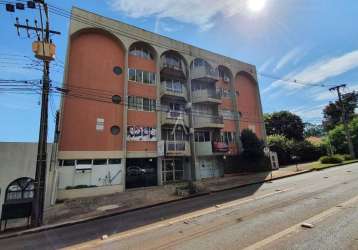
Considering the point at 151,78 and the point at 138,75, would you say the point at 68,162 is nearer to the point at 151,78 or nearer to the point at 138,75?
the point at 138,75

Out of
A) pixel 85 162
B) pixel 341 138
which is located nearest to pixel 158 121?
pixel 85 162

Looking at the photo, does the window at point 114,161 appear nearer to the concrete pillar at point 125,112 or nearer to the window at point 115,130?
the concrete pillar at point 125,112

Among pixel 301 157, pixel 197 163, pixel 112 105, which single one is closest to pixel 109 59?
pixel 112 105

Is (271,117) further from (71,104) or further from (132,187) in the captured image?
(71,104)

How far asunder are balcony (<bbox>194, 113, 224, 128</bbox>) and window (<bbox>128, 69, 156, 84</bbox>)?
6.77 meters

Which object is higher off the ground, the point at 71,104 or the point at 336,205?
the point at 71,104

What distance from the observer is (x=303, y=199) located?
32.6ft

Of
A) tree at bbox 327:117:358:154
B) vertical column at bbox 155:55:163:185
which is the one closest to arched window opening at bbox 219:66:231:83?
vertical column at bbox 155:55:163:185

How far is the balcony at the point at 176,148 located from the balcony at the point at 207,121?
133 inches

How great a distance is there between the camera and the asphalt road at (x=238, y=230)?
5.59m

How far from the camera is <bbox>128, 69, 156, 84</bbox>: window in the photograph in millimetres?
22328

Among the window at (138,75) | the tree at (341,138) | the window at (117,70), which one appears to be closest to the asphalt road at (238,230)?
the window at (117,70)

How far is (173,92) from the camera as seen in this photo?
79.8 ft

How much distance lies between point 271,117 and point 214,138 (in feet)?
113
